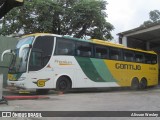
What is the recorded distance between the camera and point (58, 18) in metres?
32.0

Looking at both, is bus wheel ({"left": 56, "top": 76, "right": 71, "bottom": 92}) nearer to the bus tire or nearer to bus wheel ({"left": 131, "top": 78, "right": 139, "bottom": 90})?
bus wheel ({"left": 131, "top": 78, "right": 139, "bottom": 90})

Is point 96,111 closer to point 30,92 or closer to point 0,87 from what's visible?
point 0,87

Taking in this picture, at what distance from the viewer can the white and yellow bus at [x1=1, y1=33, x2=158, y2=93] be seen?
16.3 metres

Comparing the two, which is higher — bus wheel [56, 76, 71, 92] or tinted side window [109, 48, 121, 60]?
tinted side window [109, 48, 121, 60]

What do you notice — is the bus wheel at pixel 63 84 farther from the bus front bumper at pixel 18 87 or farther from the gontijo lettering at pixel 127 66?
the gontijo lettering at pixel 127 66

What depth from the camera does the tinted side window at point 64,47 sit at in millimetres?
17156

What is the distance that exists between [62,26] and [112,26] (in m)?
4.88

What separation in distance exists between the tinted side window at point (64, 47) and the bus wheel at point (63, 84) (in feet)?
4.09

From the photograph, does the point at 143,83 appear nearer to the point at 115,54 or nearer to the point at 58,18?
the point at 115,54

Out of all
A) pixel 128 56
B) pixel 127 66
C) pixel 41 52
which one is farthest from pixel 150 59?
pixel 41 52

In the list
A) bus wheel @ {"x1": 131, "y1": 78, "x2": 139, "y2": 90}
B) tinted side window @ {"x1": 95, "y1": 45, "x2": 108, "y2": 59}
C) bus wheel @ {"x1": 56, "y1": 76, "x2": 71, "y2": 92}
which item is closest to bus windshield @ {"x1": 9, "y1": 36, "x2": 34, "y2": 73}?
bus wheel @ {"x1": 56, "y1": 76, "x2": 71, "y2": 92}

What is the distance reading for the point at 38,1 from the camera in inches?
1203

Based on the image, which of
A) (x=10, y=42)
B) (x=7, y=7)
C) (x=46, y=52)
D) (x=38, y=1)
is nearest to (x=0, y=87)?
(x=7, y=7)

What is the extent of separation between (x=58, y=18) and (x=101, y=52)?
12997mm
